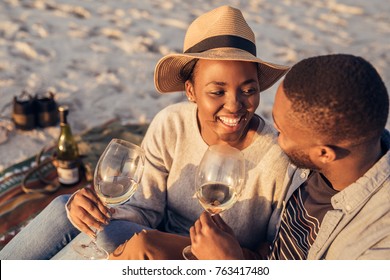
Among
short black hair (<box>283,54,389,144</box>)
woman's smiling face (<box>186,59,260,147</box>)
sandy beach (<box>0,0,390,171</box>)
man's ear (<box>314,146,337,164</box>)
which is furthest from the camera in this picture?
sandy beach (<box>0,0,390,171</box>)

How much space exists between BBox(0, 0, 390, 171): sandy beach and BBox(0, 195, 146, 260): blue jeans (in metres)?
1.82

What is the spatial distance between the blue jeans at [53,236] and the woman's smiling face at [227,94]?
80 centimetres

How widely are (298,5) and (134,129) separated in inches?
229

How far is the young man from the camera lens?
191 centimetres

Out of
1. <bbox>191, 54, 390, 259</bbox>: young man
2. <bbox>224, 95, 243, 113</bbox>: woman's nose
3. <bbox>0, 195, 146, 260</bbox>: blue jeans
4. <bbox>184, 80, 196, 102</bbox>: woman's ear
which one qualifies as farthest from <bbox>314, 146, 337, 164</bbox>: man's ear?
<bbox>0, 195, 146, 260</bbox>: blue jeans

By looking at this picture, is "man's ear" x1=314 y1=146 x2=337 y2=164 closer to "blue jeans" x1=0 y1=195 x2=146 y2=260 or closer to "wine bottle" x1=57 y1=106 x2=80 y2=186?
"blue jeans" x1=0 y1=195 x2=146 y2=260

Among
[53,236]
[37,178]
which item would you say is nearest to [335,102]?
[53,236]

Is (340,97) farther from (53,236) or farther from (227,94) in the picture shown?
(53,236)

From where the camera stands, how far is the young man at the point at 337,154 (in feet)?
6.25

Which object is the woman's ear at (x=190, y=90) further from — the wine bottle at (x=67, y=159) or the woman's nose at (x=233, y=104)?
the wine bottle at (x=67, y=159)

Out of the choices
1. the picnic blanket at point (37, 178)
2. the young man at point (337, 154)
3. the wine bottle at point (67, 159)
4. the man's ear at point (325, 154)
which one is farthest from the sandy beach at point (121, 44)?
the man's ear at point (325, 154)

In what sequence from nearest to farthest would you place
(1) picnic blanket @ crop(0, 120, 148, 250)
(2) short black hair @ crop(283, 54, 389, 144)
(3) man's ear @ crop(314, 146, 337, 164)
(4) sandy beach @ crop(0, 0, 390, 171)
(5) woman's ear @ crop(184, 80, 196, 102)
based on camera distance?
(2) short black hair @ crop(283, 54, 389, 144)
(3) man's ear @ crop(314, 146, 337, 164)
(5) woman's ear @ crop(184, 80, 196, 102)
(1) picnic blanket @ crop(0, 120, 148, 250)
(4) sandy beach @ crop(0, 0, 390, 171)

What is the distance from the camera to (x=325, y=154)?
6.91 feet

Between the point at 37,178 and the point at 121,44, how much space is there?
3328mm
